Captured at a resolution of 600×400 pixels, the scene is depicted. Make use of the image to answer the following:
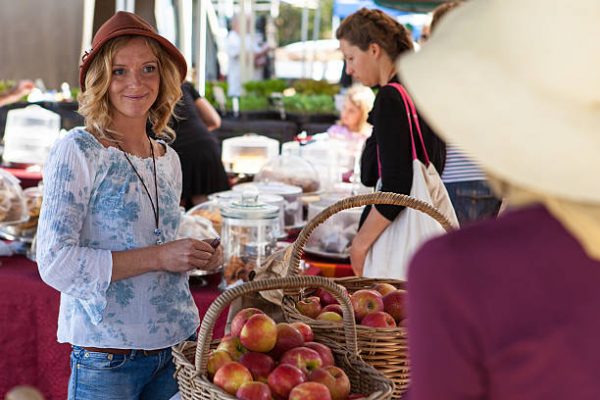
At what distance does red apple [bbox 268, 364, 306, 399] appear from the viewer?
1.55 meters

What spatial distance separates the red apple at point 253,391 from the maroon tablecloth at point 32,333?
1.20 meters

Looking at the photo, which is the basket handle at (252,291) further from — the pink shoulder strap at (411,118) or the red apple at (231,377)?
the pink shoulder strap at (411,118)

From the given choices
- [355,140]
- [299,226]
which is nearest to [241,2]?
[355,140]

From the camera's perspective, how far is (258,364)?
1616mm

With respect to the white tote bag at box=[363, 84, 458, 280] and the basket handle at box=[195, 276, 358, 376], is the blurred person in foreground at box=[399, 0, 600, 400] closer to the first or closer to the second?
the basket handle at box=[195, 276, 358, 376]

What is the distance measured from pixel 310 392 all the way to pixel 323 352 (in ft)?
0.72

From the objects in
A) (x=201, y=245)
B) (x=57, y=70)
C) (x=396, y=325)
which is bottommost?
(x=57, y=70)

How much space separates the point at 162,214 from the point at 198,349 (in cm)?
63

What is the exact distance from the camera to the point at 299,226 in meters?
3.93

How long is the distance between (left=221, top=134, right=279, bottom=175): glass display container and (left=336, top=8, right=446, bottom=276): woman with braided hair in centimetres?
224

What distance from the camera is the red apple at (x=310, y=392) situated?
1490mm

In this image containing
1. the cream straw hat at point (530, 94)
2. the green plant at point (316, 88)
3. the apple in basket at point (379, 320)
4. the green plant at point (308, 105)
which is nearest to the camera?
the cream straw hat at point (530, 94)

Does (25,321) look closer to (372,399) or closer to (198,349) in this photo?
(198,349)

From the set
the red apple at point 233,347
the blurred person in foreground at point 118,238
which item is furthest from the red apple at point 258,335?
the blurred person in foreground at point 118,238
